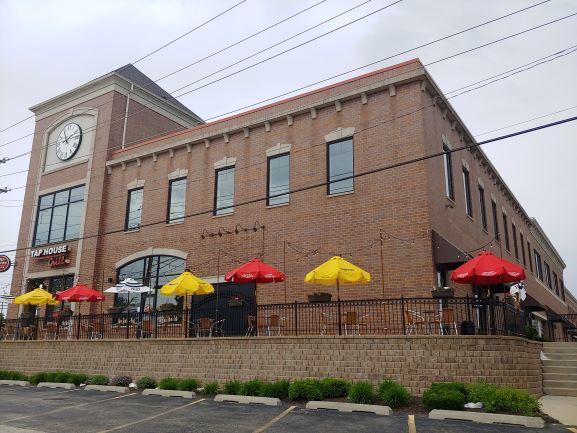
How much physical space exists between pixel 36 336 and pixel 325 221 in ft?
47.8

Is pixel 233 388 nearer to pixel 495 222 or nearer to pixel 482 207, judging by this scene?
pixel 482 207

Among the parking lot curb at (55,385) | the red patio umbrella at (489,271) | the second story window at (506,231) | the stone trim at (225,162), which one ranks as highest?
the stone trim at (225,162)

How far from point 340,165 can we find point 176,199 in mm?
8441

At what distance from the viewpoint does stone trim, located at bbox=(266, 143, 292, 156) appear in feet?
66.5

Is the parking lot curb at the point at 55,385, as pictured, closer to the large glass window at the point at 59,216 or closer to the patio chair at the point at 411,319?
the large glass window at the point at 59,216

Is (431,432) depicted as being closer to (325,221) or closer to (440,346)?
(440,346)

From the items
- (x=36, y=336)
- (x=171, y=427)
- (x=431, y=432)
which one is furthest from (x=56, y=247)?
(x=431, y=432)

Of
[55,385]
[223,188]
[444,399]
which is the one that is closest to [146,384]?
[55,385]

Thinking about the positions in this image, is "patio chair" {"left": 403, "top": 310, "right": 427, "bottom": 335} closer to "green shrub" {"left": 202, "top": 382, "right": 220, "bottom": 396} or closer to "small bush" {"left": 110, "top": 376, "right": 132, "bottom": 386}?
"green shrub" {"left": 202, "top": 382, "right": 220, "bottom": 396}

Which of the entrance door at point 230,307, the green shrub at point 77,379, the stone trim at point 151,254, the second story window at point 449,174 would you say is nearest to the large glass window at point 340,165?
the second story window at point 449,174

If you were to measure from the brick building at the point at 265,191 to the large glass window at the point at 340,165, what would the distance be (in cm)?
5

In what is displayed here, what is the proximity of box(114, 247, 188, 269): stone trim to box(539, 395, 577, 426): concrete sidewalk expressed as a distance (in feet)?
47.6

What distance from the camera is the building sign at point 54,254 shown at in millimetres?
25778

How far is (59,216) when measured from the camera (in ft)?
89.9
